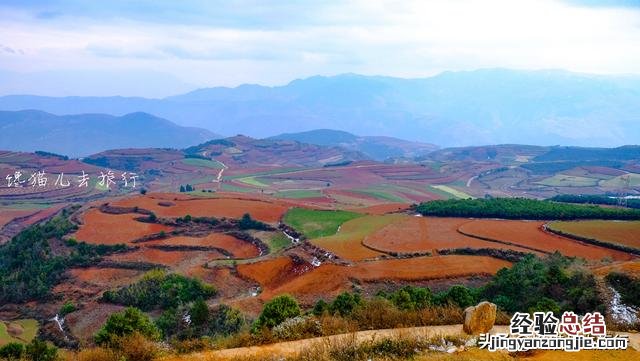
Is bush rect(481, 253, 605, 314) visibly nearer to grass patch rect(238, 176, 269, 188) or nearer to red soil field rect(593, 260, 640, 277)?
red soil field rect(593, 260, 640, 277)

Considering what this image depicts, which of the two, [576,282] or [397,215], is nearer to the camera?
[576,282]

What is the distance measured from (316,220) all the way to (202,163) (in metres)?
99.5

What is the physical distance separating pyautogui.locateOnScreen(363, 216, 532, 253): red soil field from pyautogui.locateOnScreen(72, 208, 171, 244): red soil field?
77.7 ft

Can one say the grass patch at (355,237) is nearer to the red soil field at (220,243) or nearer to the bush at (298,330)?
the red soil field at (220,243)

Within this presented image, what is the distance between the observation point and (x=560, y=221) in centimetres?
4947

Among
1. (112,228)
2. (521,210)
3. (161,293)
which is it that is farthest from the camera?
(112,228)

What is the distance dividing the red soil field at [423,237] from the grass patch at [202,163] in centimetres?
10210

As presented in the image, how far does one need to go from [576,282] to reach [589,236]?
20.3m

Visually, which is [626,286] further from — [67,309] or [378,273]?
[67,309]

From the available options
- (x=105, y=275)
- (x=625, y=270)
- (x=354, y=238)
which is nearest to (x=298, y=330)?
(x=625, y=270)

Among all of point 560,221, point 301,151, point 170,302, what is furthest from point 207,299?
point 301,151

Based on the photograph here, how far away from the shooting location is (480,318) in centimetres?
1612

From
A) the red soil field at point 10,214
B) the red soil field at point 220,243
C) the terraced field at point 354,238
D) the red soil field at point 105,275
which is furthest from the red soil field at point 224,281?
the red soil field at point 10,214

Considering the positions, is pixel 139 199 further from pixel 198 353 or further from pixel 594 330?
pixel 594 330
